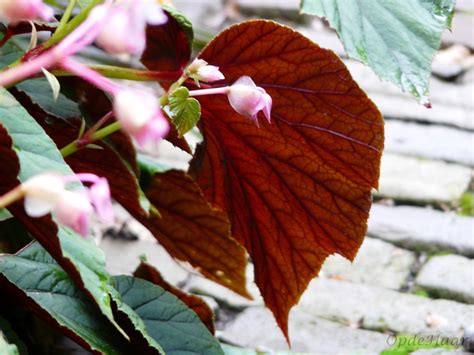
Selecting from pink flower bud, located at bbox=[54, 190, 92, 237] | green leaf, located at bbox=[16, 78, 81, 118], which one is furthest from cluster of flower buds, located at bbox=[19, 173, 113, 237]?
green leaf, located at bbox=[16, 78, 81, 118]

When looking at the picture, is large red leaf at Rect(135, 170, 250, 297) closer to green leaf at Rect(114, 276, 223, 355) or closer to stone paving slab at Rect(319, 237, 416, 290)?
green leaf at Rect(114, 276, 223, 355)

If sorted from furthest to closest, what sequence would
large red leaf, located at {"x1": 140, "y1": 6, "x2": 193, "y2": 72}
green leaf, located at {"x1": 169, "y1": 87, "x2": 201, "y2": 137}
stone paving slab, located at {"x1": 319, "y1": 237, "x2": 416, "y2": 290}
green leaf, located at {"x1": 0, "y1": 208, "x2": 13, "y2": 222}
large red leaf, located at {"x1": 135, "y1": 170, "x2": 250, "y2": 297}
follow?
stone paving slab, located at {"x1": 319, "y1": 237, "x2": 416, "y2": 290} < large red leaf, located at {"x1": 135, "y1": 170, "x2": 250, "y2": 297} < large red leaf, located at {"x1": 140, "y1": 6, "x2": 193, "y2": 72} < green leaf, located at {"x1": 0, "y1": 208, "x2": 13, "y2": 222} < green leaf, located at {"x1": 169, "y1": 87, "x2": 201, "y2": 137}

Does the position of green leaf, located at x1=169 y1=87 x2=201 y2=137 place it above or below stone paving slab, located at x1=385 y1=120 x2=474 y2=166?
above

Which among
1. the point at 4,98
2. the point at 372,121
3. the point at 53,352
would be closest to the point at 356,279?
the point at 53,352

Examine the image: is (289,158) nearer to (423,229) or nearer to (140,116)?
(140,116)

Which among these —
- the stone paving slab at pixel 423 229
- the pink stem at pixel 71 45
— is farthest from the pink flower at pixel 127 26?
the stone paving slab at pixel 423 229

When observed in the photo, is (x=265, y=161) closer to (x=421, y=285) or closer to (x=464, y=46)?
(x=421, y=285)

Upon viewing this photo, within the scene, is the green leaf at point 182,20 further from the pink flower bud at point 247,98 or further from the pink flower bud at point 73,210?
the pink flower bud at point 73,210
